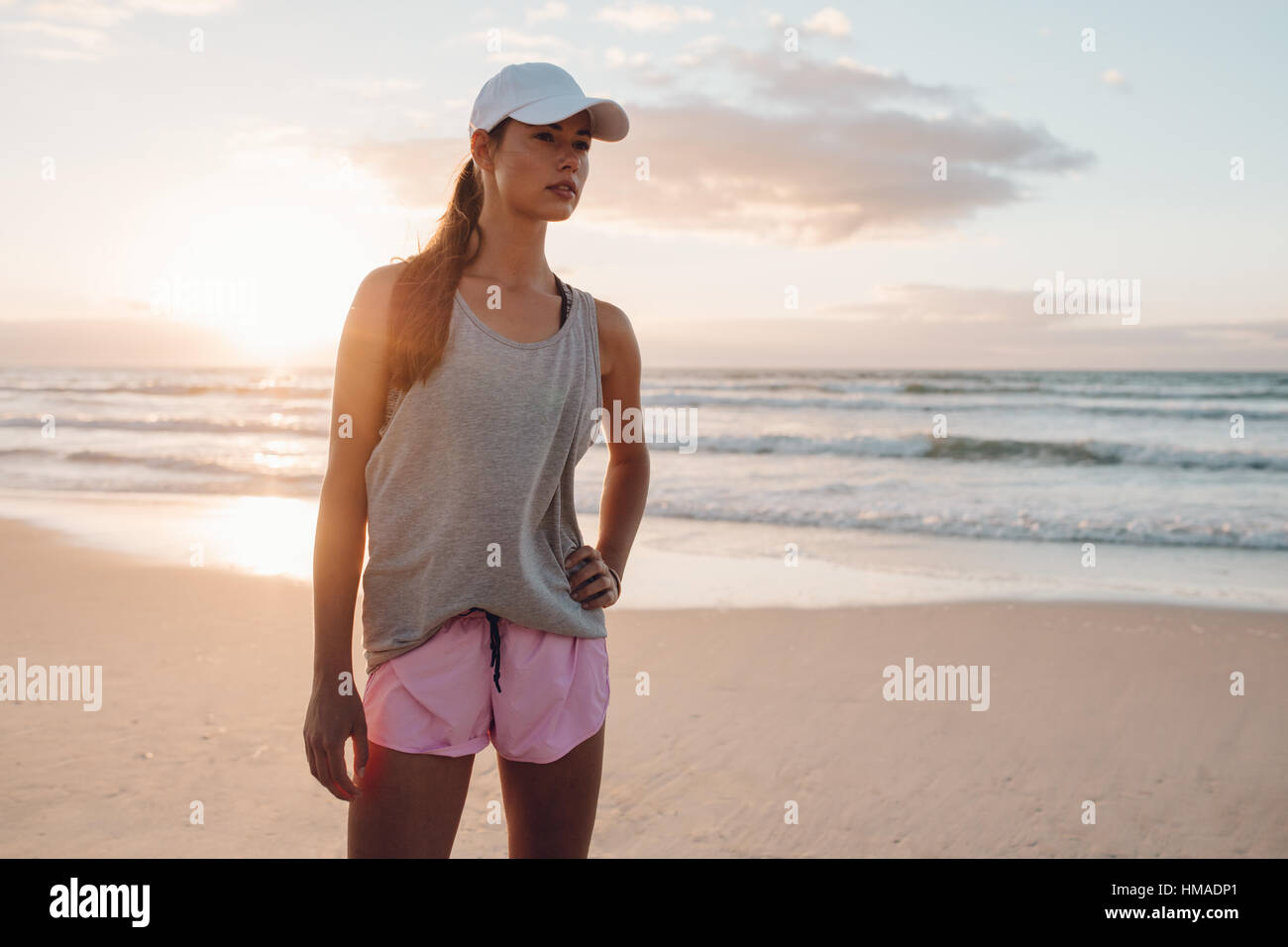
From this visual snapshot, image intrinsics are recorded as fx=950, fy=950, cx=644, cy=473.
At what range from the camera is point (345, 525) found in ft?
5.74

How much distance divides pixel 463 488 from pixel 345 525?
24 centimetres

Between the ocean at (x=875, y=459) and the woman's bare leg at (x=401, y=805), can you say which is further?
the ocean at (x=875, y=459)

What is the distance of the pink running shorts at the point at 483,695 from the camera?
172cm

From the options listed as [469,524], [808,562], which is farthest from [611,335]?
[808,562]

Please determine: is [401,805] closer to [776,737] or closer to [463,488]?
[463,488]

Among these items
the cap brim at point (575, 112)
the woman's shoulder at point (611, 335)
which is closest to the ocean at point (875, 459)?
the woman's shoulder at point (611, 335)

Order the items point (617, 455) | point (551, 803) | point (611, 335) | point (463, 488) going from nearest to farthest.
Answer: point (463, 488) → point (551, 803) → point (611, 335) → point (617, 455)

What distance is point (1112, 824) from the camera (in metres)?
3.84

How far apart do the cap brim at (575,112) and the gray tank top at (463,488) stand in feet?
1.17

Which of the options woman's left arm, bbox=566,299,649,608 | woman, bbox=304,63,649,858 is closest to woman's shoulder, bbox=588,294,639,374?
woman's left arm, bbox=566,299,649,608

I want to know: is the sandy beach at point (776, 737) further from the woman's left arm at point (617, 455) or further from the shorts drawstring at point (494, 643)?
the shorts drawstring at point (494, 643)
